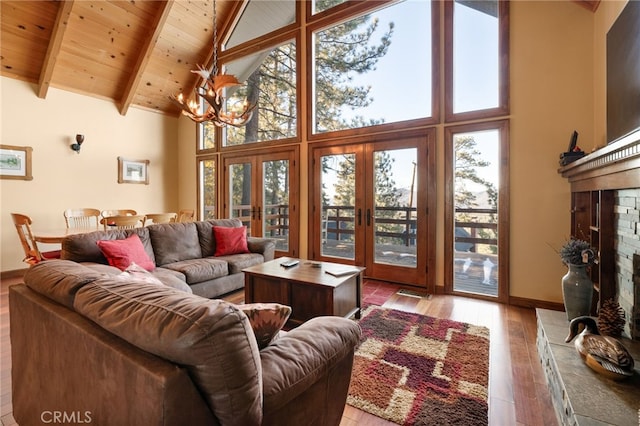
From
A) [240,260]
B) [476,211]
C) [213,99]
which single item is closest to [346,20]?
[213,99]

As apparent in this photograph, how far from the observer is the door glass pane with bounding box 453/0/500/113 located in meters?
3.48

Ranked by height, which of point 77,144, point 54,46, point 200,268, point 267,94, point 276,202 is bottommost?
point 200,268

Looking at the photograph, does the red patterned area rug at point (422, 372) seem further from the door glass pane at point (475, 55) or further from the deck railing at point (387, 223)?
the door glass pane at point (475, 55)

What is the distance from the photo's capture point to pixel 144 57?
516cm

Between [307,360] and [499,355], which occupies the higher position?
[307,360]

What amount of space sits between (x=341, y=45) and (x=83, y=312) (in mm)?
4781

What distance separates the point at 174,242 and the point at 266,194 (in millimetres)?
2247

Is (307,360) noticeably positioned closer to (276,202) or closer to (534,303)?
(534,303)

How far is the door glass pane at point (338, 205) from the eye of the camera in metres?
4.52

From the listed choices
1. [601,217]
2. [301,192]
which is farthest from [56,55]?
[601,217]

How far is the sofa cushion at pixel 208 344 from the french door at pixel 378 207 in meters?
3.40

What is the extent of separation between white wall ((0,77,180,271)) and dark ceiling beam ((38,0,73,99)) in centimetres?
18

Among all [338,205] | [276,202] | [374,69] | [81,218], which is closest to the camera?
[374,69]

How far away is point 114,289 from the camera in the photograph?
1.07 meters
